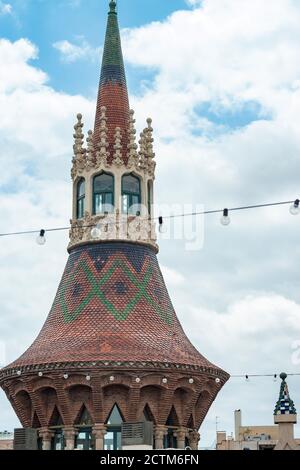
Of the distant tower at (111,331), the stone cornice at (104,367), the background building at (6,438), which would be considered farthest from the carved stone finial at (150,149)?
the background building at (6,438)

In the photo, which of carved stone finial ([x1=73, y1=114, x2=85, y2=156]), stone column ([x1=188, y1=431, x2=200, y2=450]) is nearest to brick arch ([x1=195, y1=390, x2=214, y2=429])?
stone column ([x1=188, y1=431, x2=200, y2=450])

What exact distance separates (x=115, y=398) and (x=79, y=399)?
135 centimetres

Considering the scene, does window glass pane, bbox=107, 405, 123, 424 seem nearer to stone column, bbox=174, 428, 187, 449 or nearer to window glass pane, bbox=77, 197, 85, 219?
stone column, bbox=174, 428, 187, 449

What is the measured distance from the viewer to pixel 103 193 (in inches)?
1785

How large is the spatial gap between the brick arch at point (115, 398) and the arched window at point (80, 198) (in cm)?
828

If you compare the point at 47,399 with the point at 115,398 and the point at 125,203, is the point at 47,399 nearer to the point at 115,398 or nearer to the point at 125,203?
the point at 115,398

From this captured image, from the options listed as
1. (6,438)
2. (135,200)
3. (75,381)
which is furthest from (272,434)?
(75,381)

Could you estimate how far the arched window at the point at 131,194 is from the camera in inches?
1783

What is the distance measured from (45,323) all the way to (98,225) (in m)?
4.42

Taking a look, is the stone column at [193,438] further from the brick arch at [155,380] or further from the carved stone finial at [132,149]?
the carved stone finial at [132,149]
